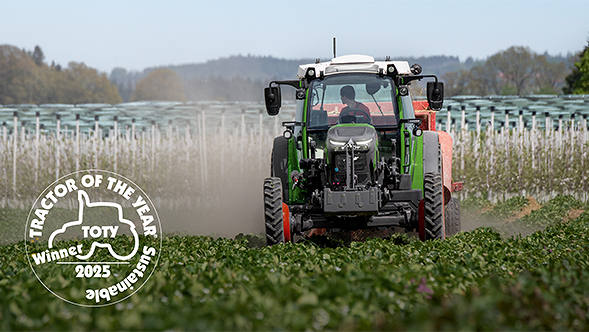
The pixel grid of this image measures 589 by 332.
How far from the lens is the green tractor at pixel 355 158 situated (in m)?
8.48

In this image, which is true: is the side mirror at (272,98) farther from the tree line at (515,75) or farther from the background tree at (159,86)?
the tree line at (515,75)

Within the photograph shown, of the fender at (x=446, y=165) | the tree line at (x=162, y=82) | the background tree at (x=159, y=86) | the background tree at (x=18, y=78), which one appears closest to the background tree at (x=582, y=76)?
the tree line at (x=162, y=82)

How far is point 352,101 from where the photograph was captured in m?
9.70

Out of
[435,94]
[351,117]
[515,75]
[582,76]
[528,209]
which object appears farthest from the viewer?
[515,75]

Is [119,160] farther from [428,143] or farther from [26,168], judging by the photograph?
[428,143]

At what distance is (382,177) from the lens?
894cm

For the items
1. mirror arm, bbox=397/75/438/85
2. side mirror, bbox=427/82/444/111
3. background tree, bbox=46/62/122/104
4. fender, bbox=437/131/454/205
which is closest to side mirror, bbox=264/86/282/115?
mirror arm, bbox=397/75/438/85

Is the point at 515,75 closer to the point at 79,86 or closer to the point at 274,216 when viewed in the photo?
the point at 79,86

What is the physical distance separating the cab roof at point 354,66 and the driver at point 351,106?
32cm

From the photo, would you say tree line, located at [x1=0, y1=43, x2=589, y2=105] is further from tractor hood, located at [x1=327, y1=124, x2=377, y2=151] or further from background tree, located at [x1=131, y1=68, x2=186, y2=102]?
tractor hood, located at [x1=327, y1=124, x2=377, y2=151]

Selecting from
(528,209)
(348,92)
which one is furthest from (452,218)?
(528,209)

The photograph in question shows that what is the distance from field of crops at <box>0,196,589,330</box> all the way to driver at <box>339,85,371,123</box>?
239cm

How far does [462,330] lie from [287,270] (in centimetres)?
288

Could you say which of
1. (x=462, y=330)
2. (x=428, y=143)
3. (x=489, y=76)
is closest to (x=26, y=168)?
(x=428, y=143)
